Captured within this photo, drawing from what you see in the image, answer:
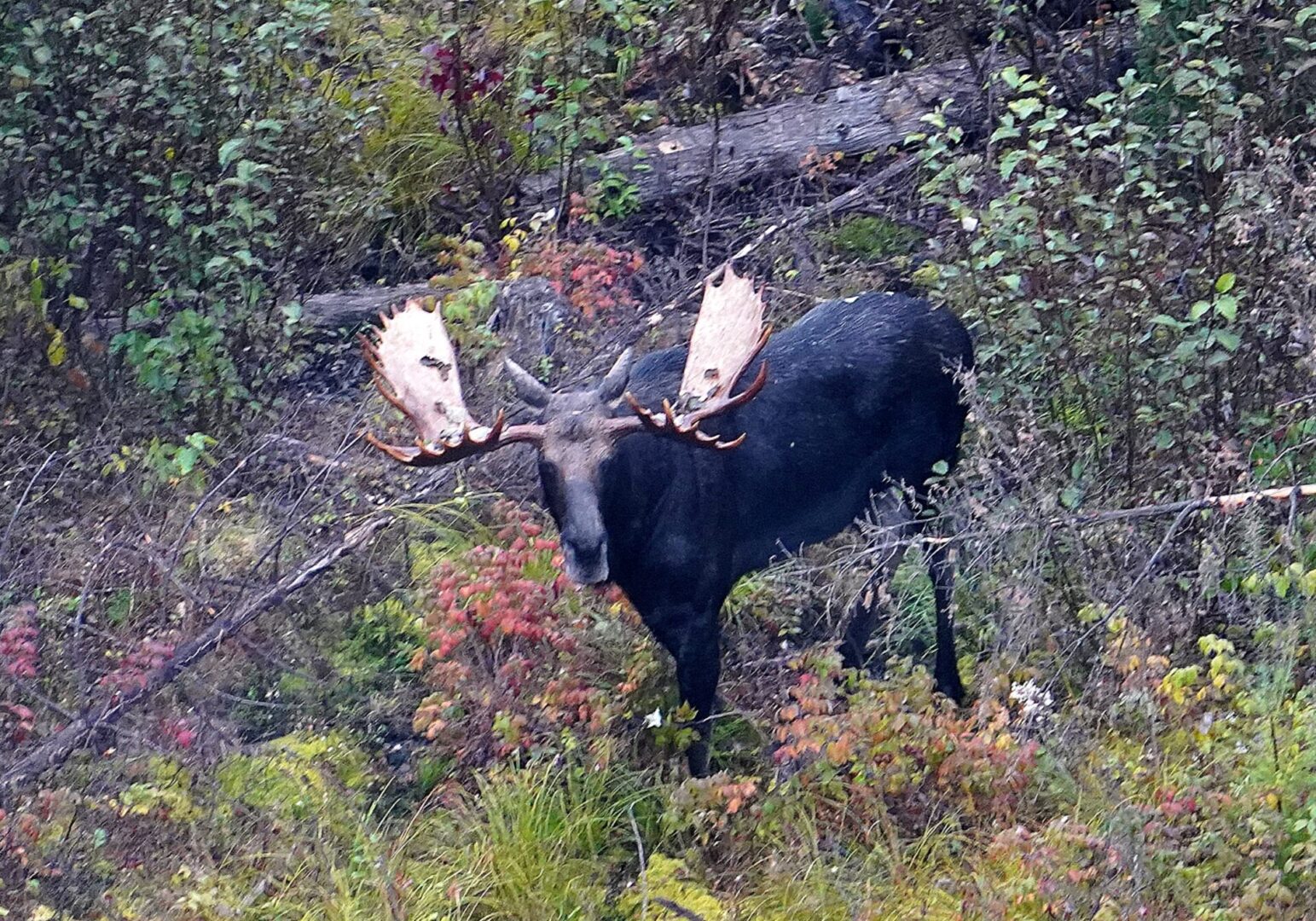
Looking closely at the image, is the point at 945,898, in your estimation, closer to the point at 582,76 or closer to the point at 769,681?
the point at 769,681

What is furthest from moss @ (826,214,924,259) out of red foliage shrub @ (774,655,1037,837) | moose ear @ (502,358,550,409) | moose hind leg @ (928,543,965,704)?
red foliage shrub @ (774,655,1037,837)

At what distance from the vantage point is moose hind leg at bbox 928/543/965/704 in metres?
6.09

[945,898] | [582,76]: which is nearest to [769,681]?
[945,898]

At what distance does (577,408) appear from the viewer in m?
5.25

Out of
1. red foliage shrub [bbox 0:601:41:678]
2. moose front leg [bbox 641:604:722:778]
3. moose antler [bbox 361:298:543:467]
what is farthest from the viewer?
red foliage shrub [bbox 0:601:41:678]

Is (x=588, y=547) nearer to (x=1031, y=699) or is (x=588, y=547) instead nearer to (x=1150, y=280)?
(x=1031, y=699)

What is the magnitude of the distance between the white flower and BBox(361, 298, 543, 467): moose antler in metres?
1.91

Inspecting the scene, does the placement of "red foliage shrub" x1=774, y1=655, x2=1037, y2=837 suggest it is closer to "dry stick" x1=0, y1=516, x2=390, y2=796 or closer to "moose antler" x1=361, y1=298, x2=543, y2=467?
"moose antler" x1=361, y1=298, x2=543, y2=467

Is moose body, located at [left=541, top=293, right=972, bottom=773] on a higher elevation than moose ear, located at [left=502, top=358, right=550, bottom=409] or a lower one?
lower

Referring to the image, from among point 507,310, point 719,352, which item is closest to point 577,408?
point 719,352

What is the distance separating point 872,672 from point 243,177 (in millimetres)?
4079

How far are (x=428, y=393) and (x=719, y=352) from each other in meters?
1.14

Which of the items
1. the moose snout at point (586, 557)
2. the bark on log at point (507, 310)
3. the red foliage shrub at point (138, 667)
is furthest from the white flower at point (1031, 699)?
the bark on log at point (507, 310)

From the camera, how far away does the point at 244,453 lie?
7742 millimetres
